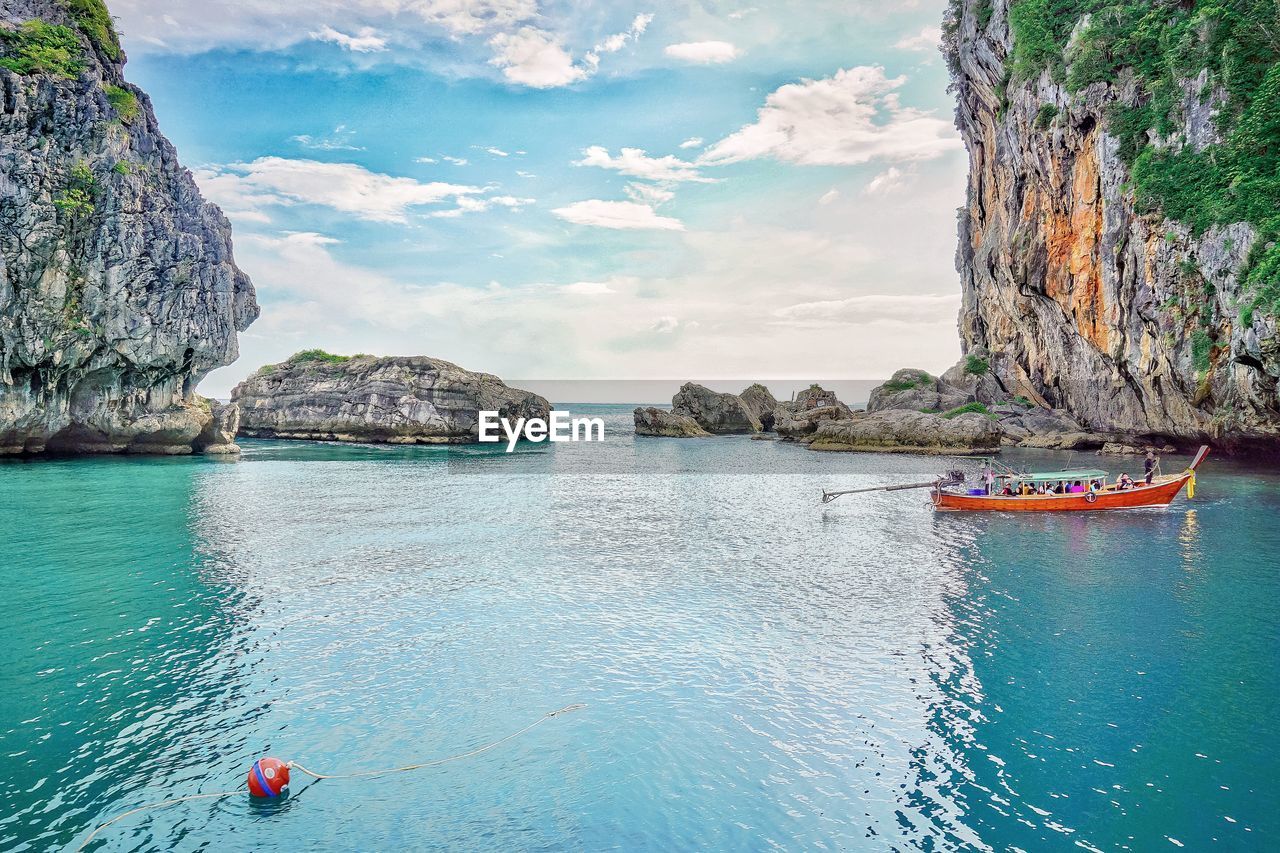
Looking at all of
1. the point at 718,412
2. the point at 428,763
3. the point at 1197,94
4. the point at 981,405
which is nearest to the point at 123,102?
the point at 428,763

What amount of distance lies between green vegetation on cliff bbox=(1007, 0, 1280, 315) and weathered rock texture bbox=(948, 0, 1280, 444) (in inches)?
34.3

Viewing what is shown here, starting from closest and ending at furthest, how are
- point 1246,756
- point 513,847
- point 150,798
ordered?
point 513,847 → point 150,798 → point 1246,756

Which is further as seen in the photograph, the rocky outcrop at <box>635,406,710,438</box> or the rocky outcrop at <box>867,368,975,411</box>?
the rocky outcrop at <box>635,406,710,438</box>

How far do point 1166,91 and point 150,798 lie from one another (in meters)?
56.4

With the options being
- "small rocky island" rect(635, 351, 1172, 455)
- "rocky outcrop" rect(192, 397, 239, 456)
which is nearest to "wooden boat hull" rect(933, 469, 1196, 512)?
"small rocky island" rect(635, 351, 1172, 455)

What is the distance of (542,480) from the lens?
4956 centimetres

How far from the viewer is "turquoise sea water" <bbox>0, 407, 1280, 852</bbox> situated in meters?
9.77

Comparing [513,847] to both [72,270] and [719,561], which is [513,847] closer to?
[719,561]

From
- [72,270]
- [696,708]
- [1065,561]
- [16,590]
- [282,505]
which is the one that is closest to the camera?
[696,708]

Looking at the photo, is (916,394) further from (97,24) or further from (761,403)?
(97,24)

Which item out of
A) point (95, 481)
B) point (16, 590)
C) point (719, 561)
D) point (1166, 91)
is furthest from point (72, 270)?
point (1166, 91)

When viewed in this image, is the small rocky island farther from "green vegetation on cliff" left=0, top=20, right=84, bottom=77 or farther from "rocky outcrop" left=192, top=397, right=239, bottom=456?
"green vegetation on cliff" left=0, top=20, right=84, bottom=77

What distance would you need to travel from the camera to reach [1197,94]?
129 feet

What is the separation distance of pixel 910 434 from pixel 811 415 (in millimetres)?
17195
